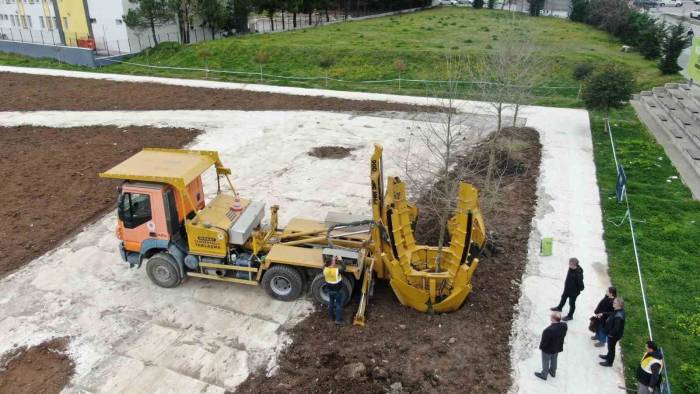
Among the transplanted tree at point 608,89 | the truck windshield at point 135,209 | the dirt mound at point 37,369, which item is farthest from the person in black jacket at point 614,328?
the transplanted tree at point 608,89

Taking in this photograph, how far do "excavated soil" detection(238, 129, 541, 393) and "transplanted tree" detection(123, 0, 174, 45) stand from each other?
32.2 metres

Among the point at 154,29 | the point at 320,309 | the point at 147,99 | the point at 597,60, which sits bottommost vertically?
the point at 320,309

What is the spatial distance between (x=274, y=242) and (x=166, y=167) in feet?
8.60

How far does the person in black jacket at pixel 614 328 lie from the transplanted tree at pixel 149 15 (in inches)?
1397

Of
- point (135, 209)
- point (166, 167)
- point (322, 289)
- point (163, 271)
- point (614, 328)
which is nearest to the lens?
point (614, 328)

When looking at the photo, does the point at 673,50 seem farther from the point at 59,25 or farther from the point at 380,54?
the point at 59,25

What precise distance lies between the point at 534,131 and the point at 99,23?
1346 inches

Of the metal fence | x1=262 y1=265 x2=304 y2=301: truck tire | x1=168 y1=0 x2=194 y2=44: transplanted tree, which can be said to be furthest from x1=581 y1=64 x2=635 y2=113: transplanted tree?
the metal fence

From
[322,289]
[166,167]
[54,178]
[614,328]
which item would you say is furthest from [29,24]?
[614,328]

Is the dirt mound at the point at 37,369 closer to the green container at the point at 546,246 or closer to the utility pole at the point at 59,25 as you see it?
the green container at the point at 546,246

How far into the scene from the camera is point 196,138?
1967 cm

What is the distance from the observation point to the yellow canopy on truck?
9.40 metres

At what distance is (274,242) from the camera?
33.9 ft

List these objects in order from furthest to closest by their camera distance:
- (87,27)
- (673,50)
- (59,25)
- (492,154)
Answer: (59,25) → (87,27) → (673,50) → (492,154)
